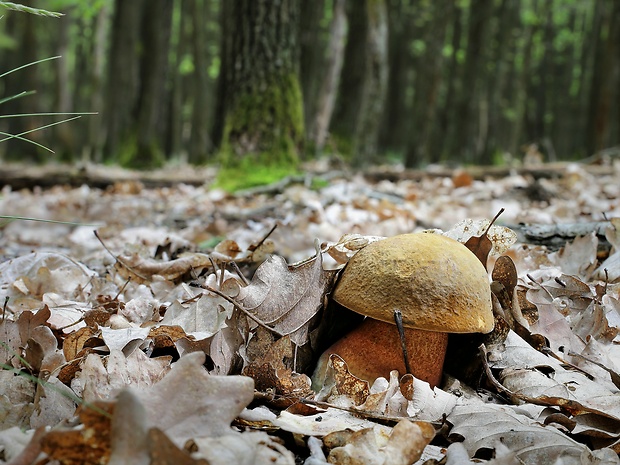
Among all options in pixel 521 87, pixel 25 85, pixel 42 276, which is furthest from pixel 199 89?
pixel 42 276

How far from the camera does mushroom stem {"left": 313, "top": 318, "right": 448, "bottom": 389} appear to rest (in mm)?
1590

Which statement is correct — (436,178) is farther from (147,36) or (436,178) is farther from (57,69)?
(57,69)

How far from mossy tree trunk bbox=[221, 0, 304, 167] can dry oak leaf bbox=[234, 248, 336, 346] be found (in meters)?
4.46

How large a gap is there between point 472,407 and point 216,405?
72 centimetres

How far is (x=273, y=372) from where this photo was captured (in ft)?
4.84

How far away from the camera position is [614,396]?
4.84 ft

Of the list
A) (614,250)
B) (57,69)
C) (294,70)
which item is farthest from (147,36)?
(614,250)

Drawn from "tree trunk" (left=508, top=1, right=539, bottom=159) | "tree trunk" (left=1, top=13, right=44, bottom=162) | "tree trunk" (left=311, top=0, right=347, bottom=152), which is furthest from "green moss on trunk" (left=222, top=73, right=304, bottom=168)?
"tree trunk" (left=508, top=1, right=539, bottom=159)

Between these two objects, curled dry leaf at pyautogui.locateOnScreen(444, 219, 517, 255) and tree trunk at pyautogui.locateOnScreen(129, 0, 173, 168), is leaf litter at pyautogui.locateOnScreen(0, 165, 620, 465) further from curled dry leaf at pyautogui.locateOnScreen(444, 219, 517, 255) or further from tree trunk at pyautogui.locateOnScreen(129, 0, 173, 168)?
tree trunk at pyautogui.locateOnScreen(129, 0, 173, 168)

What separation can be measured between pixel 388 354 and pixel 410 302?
0.24 metres

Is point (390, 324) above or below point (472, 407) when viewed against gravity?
above

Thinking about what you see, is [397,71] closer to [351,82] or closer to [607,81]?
[351,82]

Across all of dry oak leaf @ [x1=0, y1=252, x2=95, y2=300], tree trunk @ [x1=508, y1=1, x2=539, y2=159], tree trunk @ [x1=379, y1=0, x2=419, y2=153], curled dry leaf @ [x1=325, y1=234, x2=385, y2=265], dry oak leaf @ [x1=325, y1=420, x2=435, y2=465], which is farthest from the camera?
tree trunk @ [x1=379, y1=0, x2=419, y2=153]

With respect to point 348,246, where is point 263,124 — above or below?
above
